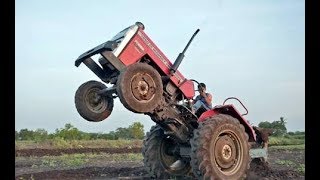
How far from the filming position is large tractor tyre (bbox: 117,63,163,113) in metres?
8.26

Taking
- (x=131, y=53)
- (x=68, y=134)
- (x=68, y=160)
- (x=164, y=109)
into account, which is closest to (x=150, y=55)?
(x=131, y=53)

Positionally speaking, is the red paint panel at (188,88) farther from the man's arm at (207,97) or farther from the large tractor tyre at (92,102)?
the large tractor tyre at (92,102)

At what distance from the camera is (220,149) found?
895 centimetres

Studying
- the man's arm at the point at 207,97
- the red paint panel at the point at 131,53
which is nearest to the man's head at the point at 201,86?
the man's arm at the point at 207,97

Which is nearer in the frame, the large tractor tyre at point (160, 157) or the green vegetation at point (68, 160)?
the large tractor tyre at point (160, 157)

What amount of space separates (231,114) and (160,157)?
77.8 inches

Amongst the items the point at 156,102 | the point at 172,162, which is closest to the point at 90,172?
the point at 172,162

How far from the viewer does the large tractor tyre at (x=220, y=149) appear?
332 inches

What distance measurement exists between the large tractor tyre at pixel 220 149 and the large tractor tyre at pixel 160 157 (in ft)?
4.80

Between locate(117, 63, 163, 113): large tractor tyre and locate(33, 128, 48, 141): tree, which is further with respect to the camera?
locate(33, 128, 48, 141): tree

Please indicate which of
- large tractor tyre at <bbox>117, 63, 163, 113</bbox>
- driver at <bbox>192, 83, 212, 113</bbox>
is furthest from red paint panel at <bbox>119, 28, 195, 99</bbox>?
large tractor tyre at <bbox>117, 63, 163, 113</bbox>

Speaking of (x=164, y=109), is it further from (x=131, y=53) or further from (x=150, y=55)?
(x=131, y=53)

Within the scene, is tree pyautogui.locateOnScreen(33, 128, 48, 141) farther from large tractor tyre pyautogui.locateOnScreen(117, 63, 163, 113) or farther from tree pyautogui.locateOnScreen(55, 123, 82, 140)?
large tractor tyre pyautogui.locateOnScreen(117, 63, 163, 113)

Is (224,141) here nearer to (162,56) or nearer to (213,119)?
(213,119)
